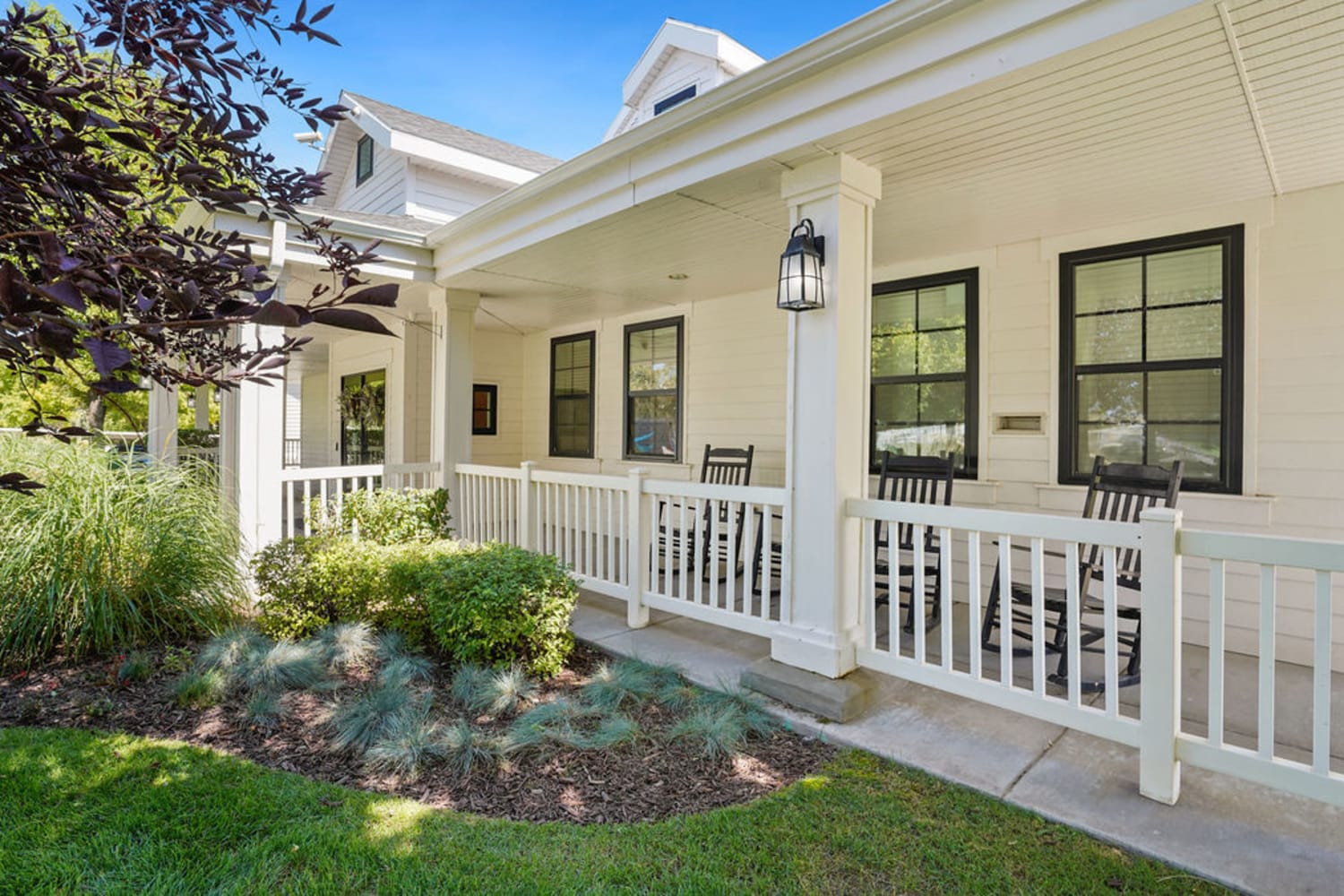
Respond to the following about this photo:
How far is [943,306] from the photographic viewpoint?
4.80 meters

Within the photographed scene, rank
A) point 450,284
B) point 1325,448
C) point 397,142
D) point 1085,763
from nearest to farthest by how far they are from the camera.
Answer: point 1085,763, point 1325,448, point 450,284, point 397,142

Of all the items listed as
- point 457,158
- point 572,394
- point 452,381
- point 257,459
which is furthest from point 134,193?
point 457,158

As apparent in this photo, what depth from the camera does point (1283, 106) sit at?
2.64 meters

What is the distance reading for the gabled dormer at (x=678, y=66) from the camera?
757 centimetres

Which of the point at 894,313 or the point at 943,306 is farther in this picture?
the point at 894,313

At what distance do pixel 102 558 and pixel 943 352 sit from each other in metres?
5.12

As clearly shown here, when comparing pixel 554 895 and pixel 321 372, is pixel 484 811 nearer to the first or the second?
pixel 554 895

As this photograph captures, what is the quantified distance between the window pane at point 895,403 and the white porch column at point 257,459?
4193mm

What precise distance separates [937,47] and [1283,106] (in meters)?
1.41

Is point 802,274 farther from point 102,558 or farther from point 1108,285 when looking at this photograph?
point 102,558

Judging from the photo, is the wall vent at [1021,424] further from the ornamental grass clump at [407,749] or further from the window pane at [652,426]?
the ornamental grass clump at [407,749]

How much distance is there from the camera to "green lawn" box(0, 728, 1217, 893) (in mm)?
1913

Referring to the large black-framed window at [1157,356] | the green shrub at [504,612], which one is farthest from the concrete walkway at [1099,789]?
the large black-framed window at [1157,356]

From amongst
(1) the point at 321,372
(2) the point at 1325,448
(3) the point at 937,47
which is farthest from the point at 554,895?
(1) the point at 321,372
